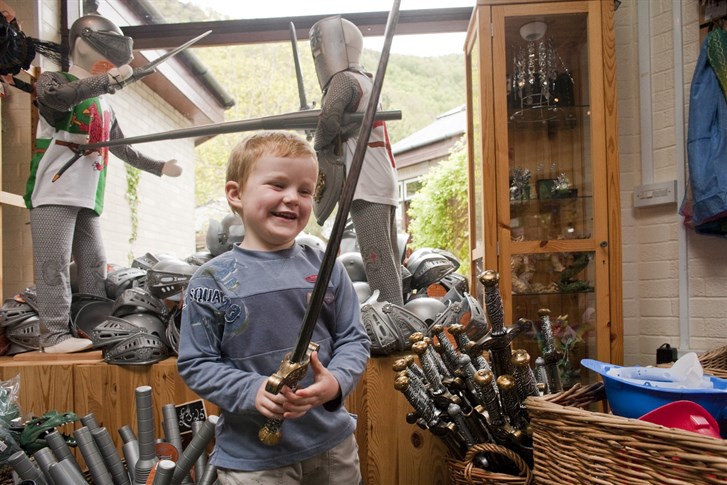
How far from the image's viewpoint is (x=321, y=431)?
3.13ft

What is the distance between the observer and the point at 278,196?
926mm

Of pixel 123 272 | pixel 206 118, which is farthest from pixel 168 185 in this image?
pixel 123 272

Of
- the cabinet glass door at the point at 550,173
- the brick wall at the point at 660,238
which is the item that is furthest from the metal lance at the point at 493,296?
the brick wall at the point at 660,238

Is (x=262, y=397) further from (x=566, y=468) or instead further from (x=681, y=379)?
(x=681, y=379)

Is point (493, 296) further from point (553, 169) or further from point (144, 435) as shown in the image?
point (553, 169)

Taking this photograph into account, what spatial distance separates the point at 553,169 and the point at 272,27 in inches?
62.7

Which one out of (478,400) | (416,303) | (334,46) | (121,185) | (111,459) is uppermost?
(334,46)

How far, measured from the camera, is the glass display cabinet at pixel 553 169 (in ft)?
7.56

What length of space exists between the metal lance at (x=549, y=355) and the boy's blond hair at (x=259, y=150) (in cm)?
77

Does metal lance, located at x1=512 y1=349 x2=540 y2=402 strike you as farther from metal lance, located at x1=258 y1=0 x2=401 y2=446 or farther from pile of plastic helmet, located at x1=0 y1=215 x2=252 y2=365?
pile of plastic helmet, located at x1=0 y1=215 x2=252 y2=365

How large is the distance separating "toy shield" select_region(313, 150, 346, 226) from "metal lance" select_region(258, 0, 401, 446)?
3.40 feet

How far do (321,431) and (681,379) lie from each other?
72 cm

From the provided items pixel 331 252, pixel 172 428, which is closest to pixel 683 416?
pixel 331 252

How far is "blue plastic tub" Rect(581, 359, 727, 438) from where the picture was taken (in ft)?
3.27
